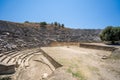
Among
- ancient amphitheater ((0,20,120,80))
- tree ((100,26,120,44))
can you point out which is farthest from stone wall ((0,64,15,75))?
tree ((100,26,120,44))

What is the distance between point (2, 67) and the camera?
6086 mm

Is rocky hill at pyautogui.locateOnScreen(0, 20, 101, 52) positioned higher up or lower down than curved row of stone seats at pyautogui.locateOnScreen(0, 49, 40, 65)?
higher up

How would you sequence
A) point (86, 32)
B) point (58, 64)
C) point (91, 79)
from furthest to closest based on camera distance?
point (86, 32) → point (58, 64) → point (91, 79)

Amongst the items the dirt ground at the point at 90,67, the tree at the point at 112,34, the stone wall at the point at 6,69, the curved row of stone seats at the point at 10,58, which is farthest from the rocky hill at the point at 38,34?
the dirt ground at the point at 90,67

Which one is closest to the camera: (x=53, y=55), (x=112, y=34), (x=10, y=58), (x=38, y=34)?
(x=10, y=58)

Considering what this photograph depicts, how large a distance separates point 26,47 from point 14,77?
790cm

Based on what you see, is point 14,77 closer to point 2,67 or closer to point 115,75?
point 2,67

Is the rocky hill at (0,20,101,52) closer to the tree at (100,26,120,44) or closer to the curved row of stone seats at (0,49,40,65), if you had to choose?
the curved row of stone seats at (0,49,40,65)

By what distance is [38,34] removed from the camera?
59.5 feet

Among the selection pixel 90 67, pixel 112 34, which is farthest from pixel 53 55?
pixel 112 34

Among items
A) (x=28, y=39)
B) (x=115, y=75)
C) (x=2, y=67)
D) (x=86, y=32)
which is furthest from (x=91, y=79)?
(x=86, y=32)

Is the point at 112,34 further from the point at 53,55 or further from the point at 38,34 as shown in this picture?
the point at 38,34

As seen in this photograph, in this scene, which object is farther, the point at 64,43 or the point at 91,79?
the point at 64,43

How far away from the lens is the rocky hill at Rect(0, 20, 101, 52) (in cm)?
1377
